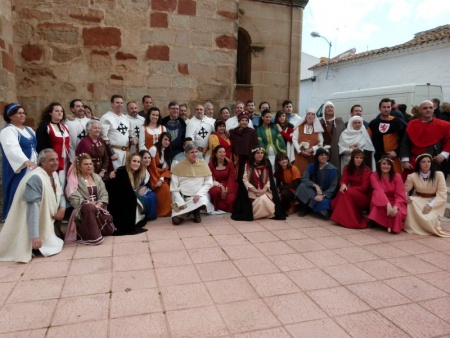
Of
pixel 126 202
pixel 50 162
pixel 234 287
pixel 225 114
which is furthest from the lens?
pixel 225 114

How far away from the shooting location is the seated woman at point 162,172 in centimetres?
526

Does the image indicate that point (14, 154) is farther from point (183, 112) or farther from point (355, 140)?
point (355, 140)

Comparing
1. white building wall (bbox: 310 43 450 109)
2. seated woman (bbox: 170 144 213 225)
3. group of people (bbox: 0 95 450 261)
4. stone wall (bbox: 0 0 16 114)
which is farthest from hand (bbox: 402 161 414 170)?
white building wall (bbox: 310 43 450 109)

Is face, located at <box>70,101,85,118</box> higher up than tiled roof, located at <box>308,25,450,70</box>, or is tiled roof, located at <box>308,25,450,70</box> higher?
tiled roof, located at <box>308,25,450,70</box>

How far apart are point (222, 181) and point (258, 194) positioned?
0.63 metres

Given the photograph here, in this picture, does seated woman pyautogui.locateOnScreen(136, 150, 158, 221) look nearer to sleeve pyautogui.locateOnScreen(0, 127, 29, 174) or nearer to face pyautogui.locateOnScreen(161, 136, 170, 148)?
face pyautogui.locateOnScreen(161, 136, 170, 148)

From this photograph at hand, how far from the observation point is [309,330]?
8.15 ft

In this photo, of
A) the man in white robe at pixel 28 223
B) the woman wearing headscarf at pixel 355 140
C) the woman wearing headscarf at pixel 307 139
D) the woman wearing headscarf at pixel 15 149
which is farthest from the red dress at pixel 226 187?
the woman wearing headscarf at pixel 15 149

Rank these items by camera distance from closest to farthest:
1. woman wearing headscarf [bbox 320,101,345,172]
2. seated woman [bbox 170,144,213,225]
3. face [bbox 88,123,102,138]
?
face [bbox 88,123,102,138]
seated woman [bbox 170,144,213,225]
woman wearing headscarf [bbox 320,101,345,172]

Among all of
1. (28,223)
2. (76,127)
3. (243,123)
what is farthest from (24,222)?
(243,123)

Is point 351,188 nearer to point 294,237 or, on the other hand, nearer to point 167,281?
point 294,237

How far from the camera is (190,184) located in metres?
5.09

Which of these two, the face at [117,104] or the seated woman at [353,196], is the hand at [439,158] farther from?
the face at [117,104]

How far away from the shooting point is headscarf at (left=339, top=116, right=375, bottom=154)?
5.66m
